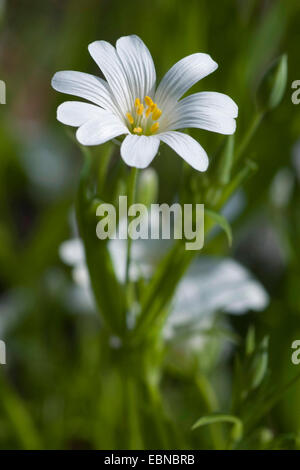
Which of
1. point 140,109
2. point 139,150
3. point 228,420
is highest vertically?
point 140,109

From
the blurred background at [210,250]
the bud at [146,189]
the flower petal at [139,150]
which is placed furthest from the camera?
the blurred background at [210,250]

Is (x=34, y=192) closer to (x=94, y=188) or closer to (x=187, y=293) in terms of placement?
(x=187, y=293)

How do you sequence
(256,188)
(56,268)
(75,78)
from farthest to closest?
1. (56,268)
2. (256,188)
3. (75,78)

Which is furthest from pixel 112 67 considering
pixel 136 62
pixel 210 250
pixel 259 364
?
pixel 210 250

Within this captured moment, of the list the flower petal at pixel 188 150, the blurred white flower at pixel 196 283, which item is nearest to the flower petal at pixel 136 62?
the flower petal at pixel 188 150

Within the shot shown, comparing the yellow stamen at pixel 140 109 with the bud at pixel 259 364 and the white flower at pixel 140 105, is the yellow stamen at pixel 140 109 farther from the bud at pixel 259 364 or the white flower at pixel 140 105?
the bud at pixel 259 364

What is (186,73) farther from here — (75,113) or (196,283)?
(196,283)

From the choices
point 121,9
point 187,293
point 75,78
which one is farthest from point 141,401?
point 121,9
